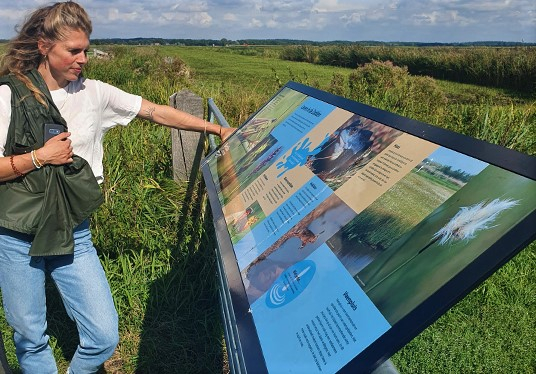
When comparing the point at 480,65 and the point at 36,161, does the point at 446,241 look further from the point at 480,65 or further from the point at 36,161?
the point at 480,65

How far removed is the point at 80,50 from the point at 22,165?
551 mm

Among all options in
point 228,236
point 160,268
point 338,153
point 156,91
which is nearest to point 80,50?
point 228,236

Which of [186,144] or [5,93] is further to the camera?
[186,144]

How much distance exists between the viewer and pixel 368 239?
50.7 inches

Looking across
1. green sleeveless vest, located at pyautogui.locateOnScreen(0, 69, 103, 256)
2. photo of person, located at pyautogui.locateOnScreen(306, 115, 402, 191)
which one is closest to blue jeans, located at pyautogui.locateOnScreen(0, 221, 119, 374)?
green sleeveless vest, located at pyautogui.locateOnScreen(0, 69, 103, 256)

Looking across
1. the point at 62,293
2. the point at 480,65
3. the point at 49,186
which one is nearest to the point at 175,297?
the point at 62,293

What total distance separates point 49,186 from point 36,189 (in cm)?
6

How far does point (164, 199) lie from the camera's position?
387 centimetres

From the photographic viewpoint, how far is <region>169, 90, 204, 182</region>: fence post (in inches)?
145

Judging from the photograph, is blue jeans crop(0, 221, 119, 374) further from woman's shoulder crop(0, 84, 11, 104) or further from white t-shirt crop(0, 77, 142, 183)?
woman's shoulder crop(0, 84, 11, 104)

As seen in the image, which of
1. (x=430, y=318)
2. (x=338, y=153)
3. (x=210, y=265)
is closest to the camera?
(x=430, y=318)

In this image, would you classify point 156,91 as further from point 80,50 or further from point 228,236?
point 228,236

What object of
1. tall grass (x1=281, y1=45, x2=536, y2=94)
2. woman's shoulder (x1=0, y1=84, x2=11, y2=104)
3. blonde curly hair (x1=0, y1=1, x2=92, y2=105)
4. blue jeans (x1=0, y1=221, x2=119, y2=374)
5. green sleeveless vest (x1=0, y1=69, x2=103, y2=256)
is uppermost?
blonde curly hair (x1=0, y1=1, x2=92, y2=105)

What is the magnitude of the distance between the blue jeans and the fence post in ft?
4.63
